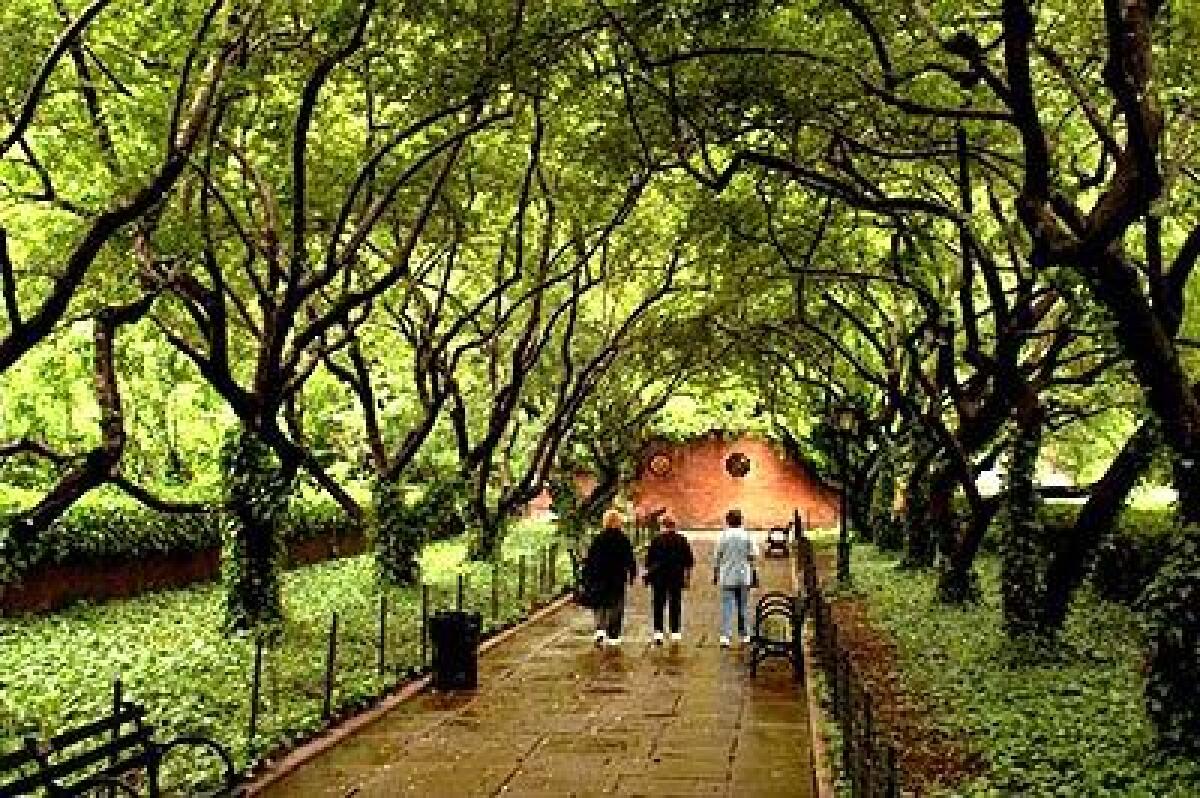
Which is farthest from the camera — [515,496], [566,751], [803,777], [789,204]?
[515,496]

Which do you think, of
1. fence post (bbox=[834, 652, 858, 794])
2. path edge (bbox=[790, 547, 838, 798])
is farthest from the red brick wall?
fence post (bbox=[834, 652, 858, 794])

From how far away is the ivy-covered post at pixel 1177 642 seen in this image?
36.2 ft

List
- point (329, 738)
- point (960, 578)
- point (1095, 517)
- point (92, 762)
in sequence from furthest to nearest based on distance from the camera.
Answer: point (960, 578) < point (1095, 517) < point (329, 738) < point (92, 762)

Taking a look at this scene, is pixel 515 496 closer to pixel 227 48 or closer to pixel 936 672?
pixel 936 672

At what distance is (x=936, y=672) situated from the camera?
16.8 m

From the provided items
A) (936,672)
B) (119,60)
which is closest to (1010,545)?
(936,672)

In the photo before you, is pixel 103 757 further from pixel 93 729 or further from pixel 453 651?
pixel 453 651

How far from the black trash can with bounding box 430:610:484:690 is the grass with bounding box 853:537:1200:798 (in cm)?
478

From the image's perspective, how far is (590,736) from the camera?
13680 millimetres

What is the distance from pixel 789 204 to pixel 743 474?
Result: 33089mm

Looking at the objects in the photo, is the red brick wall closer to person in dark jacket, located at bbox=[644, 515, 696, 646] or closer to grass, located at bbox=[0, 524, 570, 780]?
grass, located at bbox=[0, 524, 570, 780]

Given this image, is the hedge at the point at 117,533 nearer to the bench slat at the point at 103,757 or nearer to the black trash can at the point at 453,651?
the black trash can at the point at 453,651

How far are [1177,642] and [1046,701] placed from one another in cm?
312

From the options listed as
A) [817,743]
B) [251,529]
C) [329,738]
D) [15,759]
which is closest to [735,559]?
[251,529]
